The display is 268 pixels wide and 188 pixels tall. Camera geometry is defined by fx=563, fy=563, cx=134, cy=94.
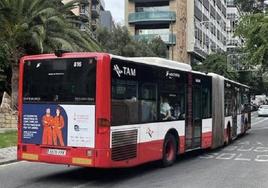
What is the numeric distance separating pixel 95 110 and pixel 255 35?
22085 mm

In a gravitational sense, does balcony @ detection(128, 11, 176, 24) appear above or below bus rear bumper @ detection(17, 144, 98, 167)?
above

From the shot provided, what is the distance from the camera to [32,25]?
2967 cm

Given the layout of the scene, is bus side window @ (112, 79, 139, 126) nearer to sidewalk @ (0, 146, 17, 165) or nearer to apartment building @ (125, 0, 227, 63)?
sidewalk @ (0, 146, 17, 165)

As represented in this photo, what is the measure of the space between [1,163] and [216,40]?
308 ft

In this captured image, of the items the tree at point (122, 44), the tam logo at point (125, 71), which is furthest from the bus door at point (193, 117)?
the tree at point (122, 44)

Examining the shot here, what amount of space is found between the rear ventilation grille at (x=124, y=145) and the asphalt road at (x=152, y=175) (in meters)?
0.57

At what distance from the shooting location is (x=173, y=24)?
8200 cm

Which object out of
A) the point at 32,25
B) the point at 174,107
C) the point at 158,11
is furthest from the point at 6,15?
the point at 158,11

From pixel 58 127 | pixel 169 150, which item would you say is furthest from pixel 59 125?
pixel 169 150

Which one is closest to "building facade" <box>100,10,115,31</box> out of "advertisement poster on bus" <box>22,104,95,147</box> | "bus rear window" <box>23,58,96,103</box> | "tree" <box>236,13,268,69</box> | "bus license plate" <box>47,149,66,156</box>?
"tree" <box>236,13,268,69</box>

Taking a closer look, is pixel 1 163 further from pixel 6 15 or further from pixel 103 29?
pixel 103 29

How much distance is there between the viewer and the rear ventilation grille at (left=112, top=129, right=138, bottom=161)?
1192 cm

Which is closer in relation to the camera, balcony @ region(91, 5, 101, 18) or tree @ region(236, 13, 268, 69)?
tree @ region(236, 13, 268, 69)

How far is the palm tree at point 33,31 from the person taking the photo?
1138 inches
